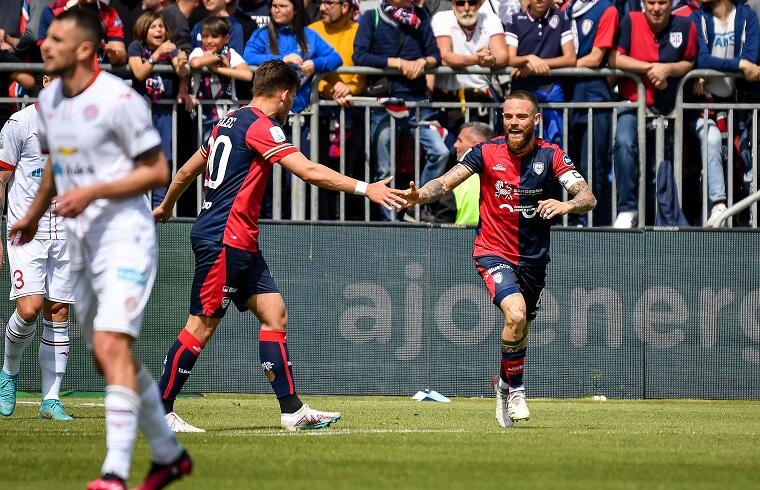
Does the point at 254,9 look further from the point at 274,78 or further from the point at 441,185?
the point at 274,78

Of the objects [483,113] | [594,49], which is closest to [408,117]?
[483,113]

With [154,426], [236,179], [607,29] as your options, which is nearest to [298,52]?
[607,29]

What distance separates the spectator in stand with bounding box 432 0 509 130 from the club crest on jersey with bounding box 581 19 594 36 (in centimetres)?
96

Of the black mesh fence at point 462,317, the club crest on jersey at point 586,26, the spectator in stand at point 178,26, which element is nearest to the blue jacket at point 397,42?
the black mesh fence at point 462,317

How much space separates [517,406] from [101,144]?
17.4ft

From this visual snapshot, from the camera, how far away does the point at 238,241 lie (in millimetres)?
10102

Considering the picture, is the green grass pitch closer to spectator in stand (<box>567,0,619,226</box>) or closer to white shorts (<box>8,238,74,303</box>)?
white shorts (<box>8,238,74,303</box>)

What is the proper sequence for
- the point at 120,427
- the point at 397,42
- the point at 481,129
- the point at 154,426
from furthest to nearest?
the point at 397,42
the point at 481,129
the point at 154,426
the point at 120,427

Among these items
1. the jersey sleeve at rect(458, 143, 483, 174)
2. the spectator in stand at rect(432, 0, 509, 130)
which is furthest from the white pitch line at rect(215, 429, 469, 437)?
the spectator in stand at rect(432, 0, 509, 130)

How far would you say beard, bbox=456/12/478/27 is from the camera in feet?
51.1

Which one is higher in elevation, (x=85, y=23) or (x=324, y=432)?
(x=85, y=23)

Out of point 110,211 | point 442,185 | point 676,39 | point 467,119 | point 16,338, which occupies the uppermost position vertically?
point 676,39

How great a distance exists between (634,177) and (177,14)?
5519 millimetres

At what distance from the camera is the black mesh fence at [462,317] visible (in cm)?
1507
